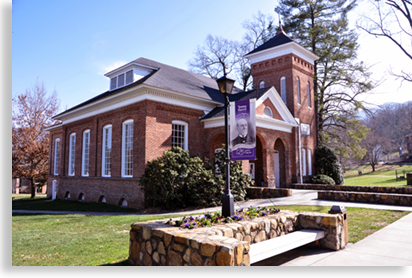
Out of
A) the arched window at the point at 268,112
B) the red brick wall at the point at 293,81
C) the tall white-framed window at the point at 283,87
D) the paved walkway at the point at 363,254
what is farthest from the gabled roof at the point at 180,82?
the paved walkway at the point at 363,254

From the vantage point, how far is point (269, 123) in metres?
18.4

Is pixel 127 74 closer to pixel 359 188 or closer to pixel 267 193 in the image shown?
pixel 267 193

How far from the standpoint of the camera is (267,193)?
51.4 ft

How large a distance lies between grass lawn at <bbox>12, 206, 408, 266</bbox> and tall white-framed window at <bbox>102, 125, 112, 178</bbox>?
8.49 metres

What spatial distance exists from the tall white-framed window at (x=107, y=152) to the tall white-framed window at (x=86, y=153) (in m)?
2.32

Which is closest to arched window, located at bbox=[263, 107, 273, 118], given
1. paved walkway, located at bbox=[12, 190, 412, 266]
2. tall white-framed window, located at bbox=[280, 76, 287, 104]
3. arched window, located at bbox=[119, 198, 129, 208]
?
tall white-framed window, located at bbox=[280, 76, 287, 104]

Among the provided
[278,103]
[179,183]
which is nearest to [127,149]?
[179,183]

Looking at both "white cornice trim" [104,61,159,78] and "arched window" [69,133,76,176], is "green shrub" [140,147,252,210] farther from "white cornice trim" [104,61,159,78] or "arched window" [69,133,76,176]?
"arched window" [69,133,76,176]

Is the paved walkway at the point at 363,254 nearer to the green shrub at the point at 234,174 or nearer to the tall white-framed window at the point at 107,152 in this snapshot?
the green shrub at the point at 234,174

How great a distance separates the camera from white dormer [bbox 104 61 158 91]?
59.9ft

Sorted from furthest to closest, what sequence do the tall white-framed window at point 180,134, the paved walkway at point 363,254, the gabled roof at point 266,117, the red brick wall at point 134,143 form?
the gabled roof at point 266,117 < the tall white-framed window at point 180,134 < the red brick wall at point 134,143 < the paved walkway at point 363,254

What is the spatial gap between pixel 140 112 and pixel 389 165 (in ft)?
192

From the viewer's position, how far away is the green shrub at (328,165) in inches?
922

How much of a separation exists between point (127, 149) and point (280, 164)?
11.3 metres
